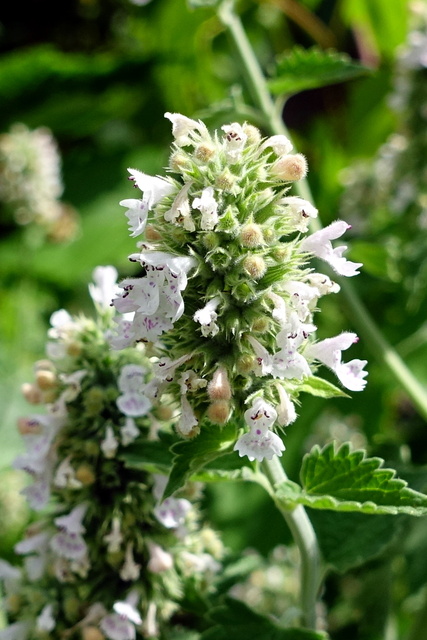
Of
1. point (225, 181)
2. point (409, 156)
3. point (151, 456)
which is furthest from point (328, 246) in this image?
point (409, 156)

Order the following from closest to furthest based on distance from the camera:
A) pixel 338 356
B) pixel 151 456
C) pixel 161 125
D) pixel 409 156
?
pixel 338 356 → pixel 151 456 → pixel 409 156 → pixel 161 125

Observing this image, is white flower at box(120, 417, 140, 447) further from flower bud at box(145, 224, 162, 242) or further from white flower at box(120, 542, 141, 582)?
flower bud at box(145, 224, 162, 242)

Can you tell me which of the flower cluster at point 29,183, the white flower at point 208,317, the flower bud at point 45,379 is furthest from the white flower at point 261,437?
the flower cluster at point 29,183

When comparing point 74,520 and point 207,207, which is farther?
point 74,520

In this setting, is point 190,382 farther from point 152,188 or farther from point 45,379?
point 45,379

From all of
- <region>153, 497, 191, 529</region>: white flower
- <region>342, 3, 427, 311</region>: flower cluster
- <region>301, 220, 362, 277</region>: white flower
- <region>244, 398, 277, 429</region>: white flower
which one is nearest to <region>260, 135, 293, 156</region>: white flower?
<region>301, 220, 362, 277</region>: white flower

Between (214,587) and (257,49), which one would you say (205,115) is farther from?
(257,49)

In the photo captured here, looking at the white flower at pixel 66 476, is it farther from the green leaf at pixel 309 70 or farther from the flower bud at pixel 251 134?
the green leaf at pixel 309 70
